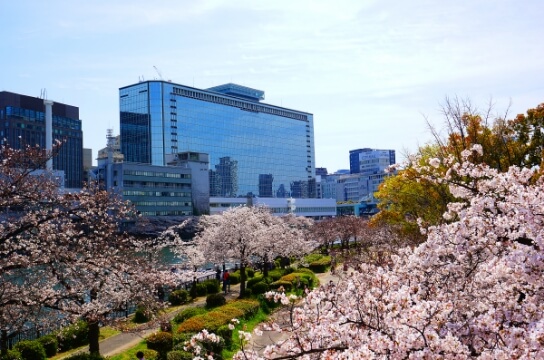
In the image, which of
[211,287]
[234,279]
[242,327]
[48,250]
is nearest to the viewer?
[48,250]

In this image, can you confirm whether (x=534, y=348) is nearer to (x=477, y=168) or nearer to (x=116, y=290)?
(x=477, y=168)

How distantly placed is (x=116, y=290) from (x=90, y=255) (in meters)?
6.32

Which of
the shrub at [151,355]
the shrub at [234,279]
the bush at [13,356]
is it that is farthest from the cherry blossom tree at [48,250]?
the shrub at [234,279]

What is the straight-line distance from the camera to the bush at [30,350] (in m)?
15.5

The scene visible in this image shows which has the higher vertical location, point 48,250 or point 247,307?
point 48,250

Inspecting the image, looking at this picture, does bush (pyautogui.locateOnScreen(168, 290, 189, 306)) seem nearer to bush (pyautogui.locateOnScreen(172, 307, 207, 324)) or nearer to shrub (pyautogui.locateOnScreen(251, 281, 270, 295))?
shrub (pyautogui.locateOnScreen(251, 281, 270, 295))

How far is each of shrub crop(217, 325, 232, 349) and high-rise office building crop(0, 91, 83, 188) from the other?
11011 cm

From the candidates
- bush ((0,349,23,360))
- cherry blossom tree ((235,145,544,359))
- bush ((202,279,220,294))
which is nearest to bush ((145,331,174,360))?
bush ((0,349,23,360))

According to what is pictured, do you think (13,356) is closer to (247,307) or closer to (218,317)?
(218,317)

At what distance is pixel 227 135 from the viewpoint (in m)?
136

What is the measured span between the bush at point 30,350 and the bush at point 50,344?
2.63ft

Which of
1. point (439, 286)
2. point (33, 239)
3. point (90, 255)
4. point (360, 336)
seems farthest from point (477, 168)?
point (33, 239)

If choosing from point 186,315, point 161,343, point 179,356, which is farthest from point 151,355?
point 186,315

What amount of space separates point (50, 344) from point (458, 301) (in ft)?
50.8
